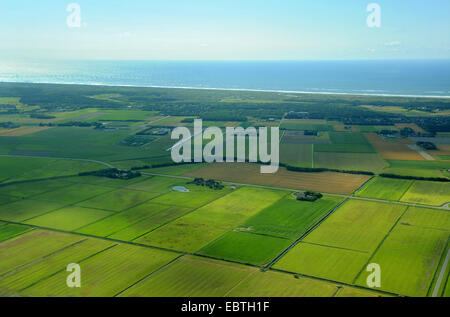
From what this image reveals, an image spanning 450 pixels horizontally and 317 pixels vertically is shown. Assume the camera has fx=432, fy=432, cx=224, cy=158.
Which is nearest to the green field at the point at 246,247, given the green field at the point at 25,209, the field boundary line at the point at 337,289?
the field boundary line at the point at 337,289

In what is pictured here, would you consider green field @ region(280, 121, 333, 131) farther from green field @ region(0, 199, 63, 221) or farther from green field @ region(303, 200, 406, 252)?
green field @ region(0, 199, 63, 221)

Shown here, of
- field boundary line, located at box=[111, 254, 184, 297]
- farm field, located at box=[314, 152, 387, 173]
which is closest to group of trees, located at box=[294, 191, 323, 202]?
farm field, located at box=[314, 152, 387, 173]

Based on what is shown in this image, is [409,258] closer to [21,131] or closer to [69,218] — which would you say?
[69,218]

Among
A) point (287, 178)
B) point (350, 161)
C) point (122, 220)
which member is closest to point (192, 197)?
point (122, 220)

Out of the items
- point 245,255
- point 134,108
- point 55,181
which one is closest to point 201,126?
point 134,108

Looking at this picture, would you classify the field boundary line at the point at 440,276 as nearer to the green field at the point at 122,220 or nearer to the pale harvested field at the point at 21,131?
the green field at the point at 122,220

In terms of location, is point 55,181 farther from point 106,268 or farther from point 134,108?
point 134,108
